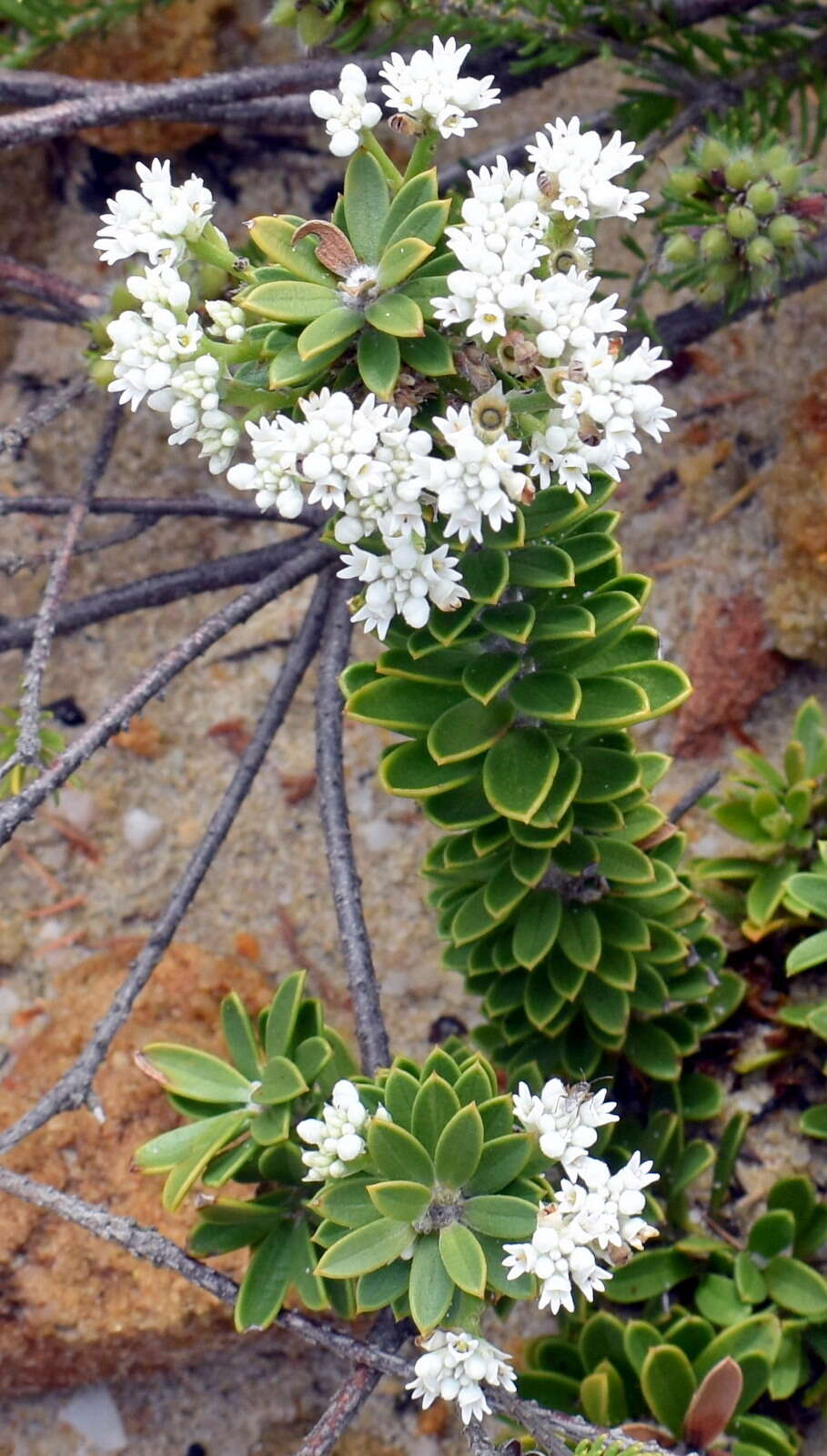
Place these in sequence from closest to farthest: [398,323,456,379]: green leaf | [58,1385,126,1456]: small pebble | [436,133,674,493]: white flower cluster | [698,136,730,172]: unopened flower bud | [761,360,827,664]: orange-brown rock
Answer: [436,133,674,493]: white flower cluster, [398,323,456,379]: green leaf, [698,136,730,172]: unopened flower bud, [58,1385,126,1456]: small pebble, [761,360,827,664]: orange-brown rock

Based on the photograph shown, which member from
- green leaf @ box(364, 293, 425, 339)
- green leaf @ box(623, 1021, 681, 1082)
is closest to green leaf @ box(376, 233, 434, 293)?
green leaf @ box(364, 293, 425, 339)

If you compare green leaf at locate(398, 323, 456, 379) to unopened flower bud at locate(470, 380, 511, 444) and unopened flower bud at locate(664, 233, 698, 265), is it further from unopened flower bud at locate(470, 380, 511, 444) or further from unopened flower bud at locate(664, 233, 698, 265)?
unopened flower bud at locate(664, 233, 698, 265)

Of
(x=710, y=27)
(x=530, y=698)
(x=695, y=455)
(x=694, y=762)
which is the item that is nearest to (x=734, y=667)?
(x=694, y=762)

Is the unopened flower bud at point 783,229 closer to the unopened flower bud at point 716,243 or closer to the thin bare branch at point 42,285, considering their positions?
the unopened flower bud at point 716,243

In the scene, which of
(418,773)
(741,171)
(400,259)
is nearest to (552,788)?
(418,773)

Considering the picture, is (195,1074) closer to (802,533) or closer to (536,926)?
(536,926)

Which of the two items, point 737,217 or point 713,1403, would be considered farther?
point 737,217

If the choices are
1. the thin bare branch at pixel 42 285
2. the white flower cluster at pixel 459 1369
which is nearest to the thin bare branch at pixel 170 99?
the thin bare branch at pixel 42 285
